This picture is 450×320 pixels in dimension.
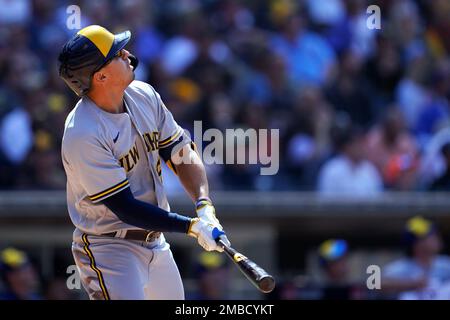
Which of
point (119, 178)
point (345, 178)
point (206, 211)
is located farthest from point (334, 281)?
point (119, 178)

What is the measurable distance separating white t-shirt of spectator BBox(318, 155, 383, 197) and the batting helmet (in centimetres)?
403

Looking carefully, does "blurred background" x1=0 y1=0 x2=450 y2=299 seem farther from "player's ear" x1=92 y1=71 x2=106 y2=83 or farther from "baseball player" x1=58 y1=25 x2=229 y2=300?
"player's ear" x1=92 y1=71 x2=106 y2=83

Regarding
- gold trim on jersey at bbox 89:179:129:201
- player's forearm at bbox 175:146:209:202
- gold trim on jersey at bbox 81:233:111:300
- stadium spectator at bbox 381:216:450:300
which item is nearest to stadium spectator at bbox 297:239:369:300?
stadium spectator at bbox 381:216:450:300

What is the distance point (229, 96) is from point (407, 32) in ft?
7.58

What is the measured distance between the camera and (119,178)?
189 inches

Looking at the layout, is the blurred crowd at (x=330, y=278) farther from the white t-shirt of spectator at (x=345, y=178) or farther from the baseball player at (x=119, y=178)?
the baseball player at (x=119, y=178)

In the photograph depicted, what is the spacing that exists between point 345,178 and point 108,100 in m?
4.08

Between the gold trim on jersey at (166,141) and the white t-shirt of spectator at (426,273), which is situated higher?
the gold trim on jersey at (166,141)

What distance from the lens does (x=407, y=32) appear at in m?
10.7

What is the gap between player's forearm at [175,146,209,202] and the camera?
510 centimetres

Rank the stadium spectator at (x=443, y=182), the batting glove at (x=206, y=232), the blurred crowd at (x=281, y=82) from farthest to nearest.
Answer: the blurred crowd at (x=281, y=82) < the stadium spectator at (x=443, y=182) < the batting glove at (x=206, y=232)

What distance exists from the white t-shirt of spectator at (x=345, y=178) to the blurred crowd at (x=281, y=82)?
0.01 m

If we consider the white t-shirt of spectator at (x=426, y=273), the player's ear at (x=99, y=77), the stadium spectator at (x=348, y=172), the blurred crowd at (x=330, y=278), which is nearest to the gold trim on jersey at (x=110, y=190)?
the player's ear at (x=99, y=77)

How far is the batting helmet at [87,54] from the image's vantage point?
4789 mm
